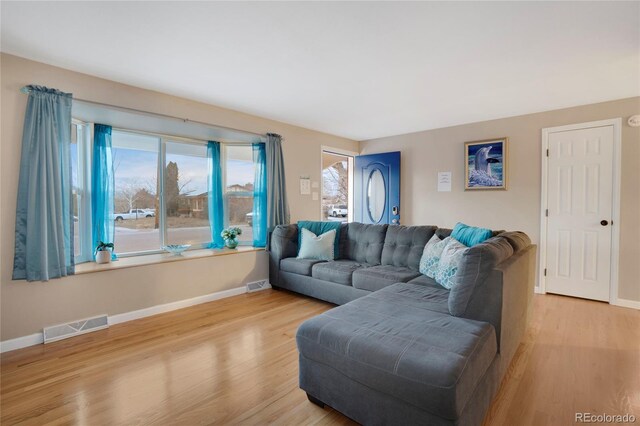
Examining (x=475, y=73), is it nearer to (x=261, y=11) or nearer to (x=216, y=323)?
(x=261, y=11)

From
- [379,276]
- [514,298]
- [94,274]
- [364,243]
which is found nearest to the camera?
[514,298]

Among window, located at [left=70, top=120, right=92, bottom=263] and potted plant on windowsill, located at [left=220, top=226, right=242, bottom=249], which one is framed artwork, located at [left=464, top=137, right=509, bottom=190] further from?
window, located at [left=70, top=120, right=92, bottom=263]

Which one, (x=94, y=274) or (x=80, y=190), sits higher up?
(x=80, y=190)

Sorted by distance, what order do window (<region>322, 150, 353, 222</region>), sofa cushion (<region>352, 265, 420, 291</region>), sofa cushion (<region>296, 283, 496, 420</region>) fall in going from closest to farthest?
sofa cushion (<region>296, 283, 496, 420</region>), sofa cushion (<region>352, 265, 420, 291</region>), window (<region>322, 150, 353, 222</region>)

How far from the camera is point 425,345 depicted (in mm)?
1467

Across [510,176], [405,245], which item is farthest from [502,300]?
[510,176]

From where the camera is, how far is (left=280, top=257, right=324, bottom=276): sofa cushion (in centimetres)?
362

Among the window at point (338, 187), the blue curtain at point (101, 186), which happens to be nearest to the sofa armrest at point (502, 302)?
the blue curtain at point (101, 186)

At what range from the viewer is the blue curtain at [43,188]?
2424mm

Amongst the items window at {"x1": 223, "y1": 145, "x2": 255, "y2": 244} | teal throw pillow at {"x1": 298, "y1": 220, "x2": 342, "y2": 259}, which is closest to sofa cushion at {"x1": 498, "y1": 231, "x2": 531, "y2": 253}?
teal throw pillow at {"x1": 298, "y1": 220, "x2": 342, "y2": 259}

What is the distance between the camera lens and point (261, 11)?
1850mm

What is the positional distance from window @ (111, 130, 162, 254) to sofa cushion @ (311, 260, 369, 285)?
207 centimetres

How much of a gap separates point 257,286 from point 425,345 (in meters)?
2.92

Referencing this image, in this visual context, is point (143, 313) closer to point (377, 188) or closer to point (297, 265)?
point (297, 265)
